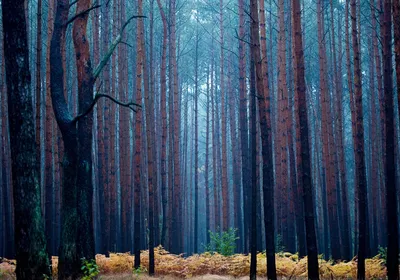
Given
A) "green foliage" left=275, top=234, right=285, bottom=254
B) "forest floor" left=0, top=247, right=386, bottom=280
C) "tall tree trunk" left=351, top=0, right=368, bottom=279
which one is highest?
"tall tree trunk" left=351, top=0, right=368, bottom=279

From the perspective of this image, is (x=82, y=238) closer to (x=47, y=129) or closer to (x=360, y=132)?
(x=47, y=129)

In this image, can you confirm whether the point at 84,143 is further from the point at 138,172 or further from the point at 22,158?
the point at 22,158

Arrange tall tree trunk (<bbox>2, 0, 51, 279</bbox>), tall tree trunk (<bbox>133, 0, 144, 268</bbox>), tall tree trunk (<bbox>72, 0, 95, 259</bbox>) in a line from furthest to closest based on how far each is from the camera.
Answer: tall tree trunk (<bbox>133, 0, 144, 268</bbox>) < tall tree trunk (<bbox>72, 0, 95, 259</bbox>) < tall tree trunk (<bbox>2, 0, 51, 279</bbox>)

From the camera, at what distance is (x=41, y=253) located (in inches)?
258

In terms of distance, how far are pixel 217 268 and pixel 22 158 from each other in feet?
23.1

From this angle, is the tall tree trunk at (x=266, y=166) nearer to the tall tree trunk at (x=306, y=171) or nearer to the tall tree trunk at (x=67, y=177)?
the tall tree trunk at (x=306, y=171)

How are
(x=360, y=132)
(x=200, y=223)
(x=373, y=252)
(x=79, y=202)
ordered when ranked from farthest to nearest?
(x=200, y=223) < (x=373, y=252) < (x=360, y=132) < (x=79, y=202)

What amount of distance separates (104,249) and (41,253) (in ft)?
27.4

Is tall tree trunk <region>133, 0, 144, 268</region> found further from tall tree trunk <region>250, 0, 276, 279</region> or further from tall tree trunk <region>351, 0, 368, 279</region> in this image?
tall tree trunk <region>351, 0, 368, 279</region>

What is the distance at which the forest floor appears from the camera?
10703 millimetres

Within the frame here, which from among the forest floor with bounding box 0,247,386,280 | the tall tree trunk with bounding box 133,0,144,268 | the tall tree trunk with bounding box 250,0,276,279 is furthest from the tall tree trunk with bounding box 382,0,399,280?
the tall tree trunk with bounding box 133,0,144,268

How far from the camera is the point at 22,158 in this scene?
6496 millimetres

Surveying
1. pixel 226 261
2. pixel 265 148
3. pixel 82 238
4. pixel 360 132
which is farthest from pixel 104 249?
pixel 360 132

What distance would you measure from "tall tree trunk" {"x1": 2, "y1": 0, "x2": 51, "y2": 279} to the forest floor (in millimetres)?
3614
